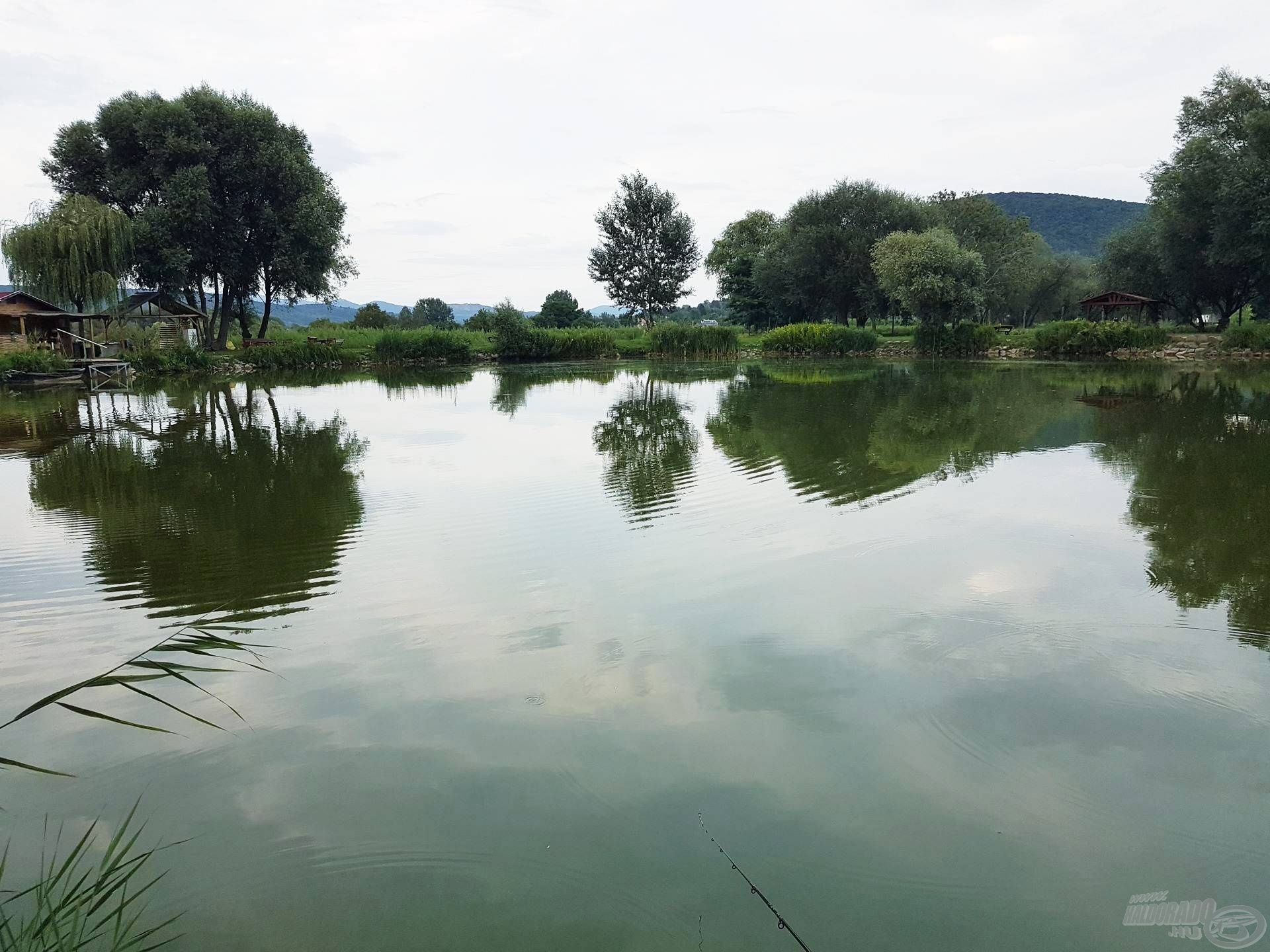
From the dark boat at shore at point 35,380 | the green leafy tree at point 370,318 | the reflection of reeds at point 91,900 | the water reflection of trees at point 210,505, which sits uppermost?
the green leafy tree at point 370,318

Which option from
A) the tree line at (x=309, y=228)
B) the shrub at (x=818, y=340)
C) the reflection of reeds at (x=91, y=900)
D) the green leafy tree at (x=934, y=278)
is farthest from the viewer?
the shrub at (x=818, y=340)

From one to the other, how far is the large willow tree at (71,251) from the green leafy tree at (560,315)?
34.2m

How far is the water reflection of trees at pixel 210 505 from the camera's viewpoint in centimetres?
639

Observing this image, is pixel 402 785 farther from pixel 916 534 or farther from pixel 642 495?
pixel 642 495

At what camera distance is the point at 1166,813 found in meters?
3.40

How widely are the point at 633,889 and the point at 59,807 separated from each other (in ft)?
8.30

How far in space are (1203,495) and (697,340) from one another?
36.6m

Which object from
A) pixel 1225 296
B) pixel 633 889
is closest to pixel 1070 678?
pixel 633 889

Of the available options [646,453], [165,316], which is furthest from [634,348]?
[646,453]

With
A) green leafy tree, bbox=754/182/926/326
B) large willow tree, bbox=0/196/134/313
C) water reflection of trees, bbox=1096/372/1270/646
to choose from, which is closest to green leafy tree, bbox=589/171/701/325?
green leafy tree, bbox=754/182/926/326

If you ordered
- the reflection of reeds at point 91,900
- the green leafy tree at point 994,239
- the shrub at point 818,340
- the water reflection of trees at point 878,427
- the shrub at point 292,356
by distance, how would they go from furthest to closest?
the green leafy tree at point 994,239 < the shrub at point 818,340 < the shrub at point 292,356 < the water reflection of trees at point 878,427 < the reflection of reeds at point 91,900

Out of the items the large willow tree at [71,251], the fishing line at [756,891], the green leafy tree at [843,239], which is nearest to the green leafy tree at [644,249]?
the green leafy tree at [843,239]

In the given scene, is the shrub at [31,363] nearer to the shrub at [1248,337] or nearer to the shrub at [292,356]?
the shrub at [292,356]

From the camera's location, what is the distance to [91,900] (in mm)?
2902
